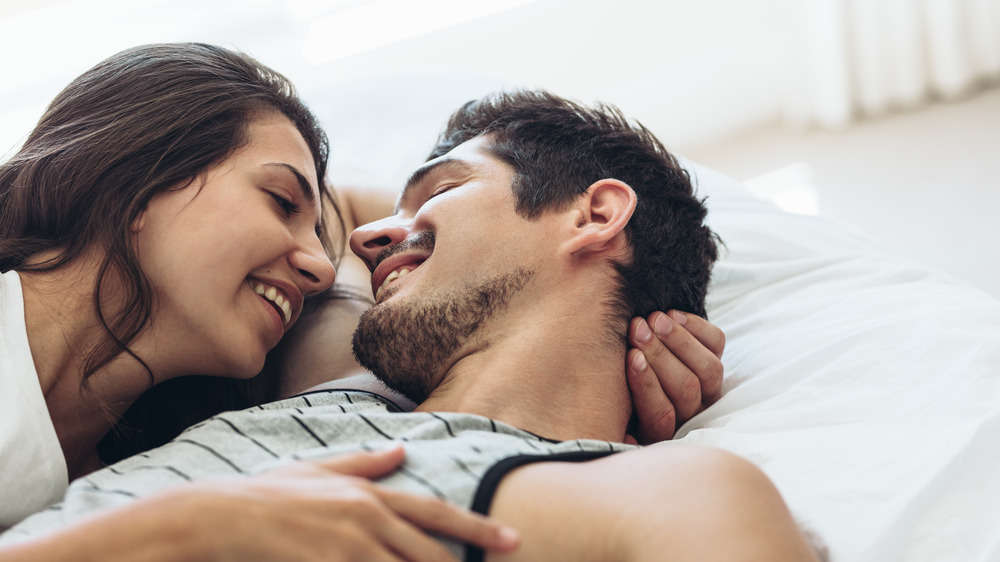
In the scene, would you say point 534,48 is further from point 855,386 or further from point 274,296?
point 855,386

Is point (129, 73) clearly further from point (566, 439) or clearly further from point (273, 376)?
point (566, 439)

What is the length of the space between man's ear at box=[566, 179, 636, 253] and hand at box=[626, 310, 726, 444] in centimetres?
14

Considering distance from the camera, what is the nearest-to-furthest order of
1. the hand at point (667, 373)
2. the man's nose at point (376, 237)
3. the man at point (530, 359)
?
the man at point (530, 359)
the hand at point (667, 373)
the man's nose at point (376, 237)

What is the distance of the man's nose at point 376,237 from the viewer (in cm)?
136

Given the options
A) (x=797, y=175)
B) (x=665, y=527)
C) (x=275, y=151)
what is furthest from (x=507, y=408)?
(x=797, y=175)

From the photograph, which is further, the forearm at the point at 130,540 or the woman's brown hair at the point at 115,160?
the woman's brown hair at the point at 115,160

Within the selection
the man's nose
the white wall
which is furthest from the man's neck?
the white wall

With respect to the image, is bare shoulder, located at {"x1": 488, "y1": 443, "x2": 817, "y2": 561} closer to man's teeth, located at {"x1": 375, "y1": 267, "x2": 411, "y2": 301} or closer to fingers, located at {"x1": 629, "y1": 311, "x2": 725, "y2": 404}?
fingers, located at {"x1": 629, "y1": 311, "x2": 725, "y2": 404}

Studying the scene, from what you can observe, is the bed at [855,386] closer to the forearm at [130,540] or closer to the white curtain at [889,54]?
the forearm at [130,540]

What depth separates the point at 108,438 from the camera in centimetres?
140

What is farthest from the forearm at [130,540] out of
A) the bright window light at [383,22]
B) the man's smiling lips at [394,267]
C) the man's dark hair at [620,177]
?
the bright window light at [383,22]

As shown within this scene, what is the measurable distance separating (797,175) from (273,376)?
1.96 meters

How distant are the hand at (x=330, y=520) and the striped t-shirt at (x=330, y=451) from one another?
0.08 metres

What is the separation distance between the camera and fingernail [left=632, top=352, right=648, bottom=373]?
122cm
